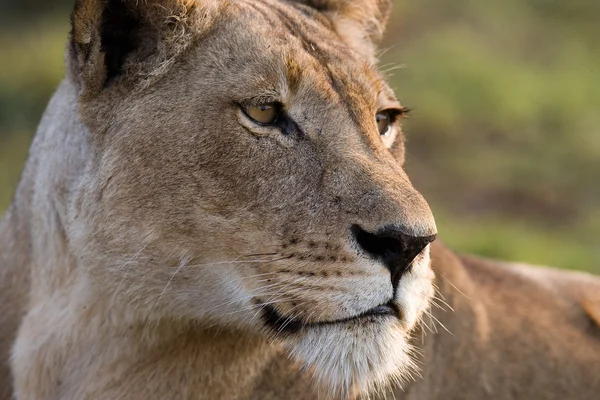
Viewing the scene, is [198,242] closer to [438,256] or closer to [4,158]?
[438,256]

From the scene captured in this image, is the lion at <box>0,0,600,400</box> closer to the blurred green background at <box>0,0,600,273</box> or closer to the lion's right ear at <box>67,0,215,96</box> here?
the lion's right ear at <box>67,0,215,96</box>

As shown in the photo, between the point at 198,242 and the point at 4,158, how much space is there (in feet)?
23.4

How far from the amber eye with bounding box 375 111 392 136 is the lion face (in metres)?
0.12

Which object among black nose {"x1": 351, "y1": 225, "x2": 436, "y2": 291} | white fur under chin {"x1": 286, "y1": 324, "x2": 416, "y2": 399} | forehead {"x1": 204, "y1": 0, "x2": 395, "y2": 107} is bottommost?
white fur under chin {"x1": 286, "y1": 324, "x2": 416, "y2": 399}

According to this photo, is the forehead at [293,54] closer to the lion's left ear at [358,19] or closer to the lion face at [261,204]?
the lion face at [261,204]

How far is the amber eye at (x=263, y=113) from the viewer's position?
3.25m

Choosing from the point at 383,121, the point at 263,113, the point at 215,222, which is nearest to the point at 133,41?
the point at 263,113

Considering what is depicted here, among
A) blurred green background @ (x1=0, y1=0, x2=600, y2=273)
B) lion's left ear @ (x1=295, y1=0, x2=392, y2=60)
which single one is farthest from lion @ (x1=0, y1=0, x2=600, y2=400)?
blurred green background @ (x1=0, y1=0, x2=600, y2=273)

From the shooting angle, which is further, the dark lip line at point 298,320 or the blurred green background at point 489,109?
the blurred green background at point 489,109

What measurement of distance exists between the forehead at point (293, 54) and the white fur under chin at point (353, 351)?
74cm

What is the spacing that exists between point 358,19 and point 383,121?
0.61m

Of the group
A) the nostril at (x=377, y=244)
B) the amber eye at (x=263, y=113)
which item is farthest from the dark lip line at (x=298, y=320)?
the amber eye at (x=263, y=113)

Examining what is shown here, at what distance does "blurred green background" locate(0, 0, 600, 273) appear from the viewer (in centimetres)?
867

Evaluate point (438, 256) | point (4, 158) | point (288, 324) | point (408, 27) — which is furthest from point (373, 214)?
point (408, 27)
